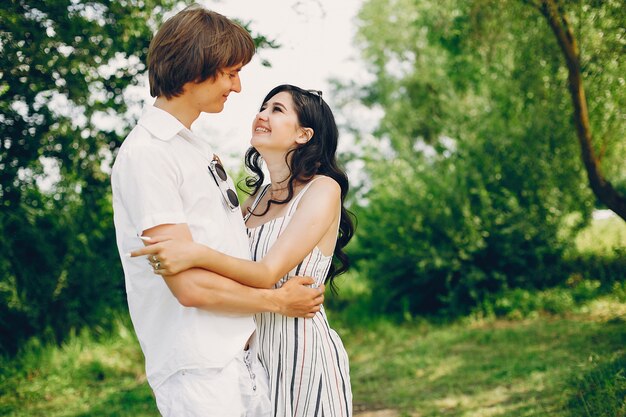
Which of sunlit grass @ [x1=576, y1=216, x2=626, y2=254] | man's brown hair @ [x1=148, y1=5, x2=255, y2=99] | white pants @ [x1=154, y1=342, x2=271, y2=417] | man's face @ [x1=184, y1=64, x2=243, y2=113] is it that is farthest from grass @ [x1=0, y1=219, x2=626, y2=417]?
man's brown hair @ [x1=148, y1=5, x2=255, y2=99]

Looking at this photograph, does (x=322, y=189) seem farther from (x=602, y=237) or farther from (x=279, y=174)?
(x=602, y=237)

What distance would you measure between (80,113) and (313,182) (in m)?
3.08

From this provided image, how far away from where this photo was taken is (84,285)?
318 inches

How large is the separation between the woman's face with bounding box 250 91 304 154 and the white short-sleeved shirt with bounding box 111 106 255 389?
71 cm

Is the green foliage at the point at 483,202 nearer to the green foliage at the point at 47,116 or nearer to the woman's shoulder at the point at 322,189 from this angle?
the green foliage at the point at 47,116

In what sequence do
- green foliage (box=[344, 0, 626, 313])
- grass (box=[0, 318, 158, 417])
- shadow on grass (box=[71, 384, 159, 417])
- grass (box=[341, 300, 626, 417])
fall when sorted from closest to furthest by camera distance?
grass (box=[341, 300, 626, 417])
shadow on grass (box=[71, 384, 159, 417])
grass (box=[0, 318, 158, 417])
green foliage (box=[344, 0, 626, 313])

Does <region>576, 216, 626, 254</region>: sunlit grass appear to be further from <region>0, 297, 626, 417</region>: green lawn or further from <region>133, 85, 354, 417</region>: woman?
<region>133, 85, 354, 417</region>: woman

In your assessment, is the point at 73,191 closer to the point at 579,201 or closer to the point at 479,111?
the point at 479,111

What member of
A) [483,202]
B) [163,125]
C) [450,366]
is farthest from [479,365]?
[163,125]

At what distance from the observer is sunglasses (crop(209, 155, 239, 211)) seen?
218 centimetres

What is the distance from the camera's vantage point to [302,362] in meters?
2.48

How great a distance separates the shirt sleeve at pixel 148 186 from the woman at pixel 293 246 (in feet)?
0.28

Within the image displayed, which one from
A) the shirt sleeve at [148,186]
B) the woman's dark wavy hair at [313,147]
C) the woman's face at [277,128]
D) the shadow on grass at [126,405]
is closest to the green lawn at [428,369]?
the shadow on grass at [126,405]

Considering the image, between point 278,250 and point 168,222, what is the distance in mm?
515
